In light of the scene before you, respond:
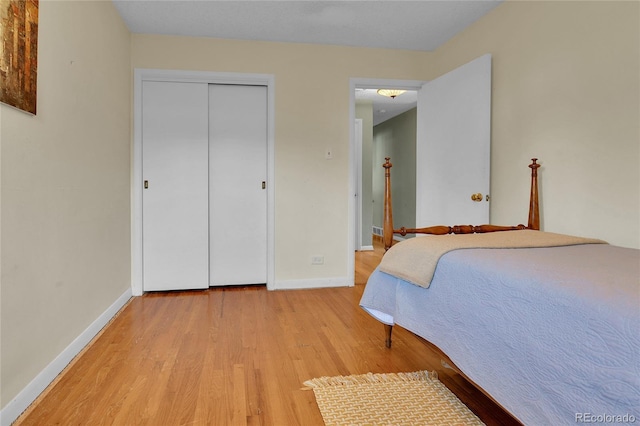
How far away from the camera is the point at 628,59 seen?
1980 mm

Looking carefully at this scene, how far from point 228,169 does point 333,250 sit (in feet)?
4.10

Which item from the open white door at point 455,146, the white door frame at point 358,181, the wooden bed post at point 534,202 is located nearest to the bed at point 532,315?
the wooden bed post at point 534,202

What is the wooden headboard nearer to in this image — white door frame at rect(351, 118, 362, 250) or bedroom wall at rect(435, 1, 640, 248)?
bedroom wall at rect(435, 1, 640, 248)

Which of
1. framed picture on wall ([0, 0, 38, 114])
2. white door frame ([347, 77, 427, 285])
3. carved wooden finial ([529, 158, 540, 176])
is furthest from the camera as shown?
white door frame ([347, 77, 427, 285])

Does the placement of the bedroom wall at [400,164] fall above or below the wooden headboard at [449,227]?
above

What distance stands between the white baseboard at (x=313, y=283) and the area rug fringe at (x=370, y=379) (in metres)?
1.85

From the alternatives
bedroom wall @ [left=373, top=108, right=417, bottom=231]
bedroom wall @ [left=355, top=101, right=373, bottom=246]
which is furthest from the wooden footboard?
bedroom wall @ [left=373, top=108, right=417, bottom=231]

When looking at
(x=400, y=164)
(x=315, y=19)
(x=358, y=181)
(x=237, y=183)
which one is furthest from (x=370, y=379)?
(x=400, y=164)

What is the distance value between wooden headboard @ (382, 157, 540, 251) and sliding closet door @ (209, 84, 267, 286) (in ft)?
Result: 5.42

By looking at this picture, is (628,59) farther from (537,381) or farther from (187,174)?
(187,174)

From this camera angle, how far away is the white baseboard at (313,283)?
3736 millimetres

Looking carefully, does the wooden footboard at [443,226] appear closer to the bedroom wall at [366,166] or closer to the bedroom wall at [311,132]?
the bedroom wall at [311,132]

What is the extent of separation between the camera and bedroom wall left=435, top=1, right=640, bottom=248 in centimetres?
200

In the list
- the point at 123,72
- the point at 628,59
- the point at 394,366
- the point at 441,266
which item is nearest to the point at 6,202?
the point at 441,266
